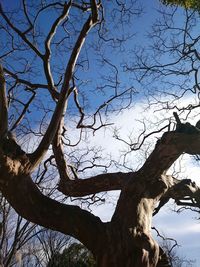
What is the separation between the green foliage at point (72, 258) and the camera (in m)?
21.9

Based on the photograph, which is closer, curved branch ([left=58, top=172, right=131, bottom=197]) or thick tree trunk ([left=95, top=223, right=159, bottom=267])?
thick tree trunk ([left=95, top=223, right=159, bottom=267])

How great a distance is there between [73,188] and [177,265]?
26241mm

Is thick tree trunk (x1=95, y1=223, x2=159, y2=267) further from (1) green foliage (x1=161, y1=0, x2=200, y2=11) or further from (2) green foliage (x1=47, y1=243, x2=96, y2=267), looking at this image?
(2) green foliage (x1=47, y1=243, x2=96, y2=267)

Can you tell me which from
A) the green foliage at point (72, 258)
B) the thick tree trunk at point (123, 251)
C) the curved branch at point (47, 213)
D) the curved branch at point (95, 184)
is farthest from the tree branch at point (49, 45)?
the green foliage at point (72, 258)

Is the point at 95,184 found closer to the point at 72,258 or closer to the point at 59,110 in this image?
the point at 59,110

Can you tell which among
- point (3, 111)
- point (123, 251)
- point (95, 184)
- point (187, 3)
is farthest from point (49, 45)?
point (123, 251)

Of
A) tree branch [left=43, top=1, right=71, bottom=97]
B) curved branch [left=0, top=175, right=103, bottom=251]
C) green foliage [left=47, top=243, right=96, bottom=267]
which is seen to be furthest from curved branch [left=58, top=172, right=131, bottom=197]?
green foliage [left=47, top=243, right=96, bottom=267]

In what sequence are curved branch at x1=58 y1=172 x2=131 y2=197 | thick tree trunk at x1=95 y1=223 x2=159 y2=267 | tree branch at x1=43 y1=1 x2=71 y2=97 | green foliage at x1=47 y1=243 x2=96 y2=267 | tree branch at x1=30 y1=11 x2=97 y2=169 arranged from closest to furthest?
thick tree trunk at x1=95 y1=223 x2=159 y2=267 < tree branch at x1=30 y1=11 x2=97 y2=169 < curved branch at x1=58 y1=172 x2=131 y2=197 < tree branch at x1=43 y1=1 x2=71 y2=97 < green foliage at x1=47 y1=243 x2=96 y2=267

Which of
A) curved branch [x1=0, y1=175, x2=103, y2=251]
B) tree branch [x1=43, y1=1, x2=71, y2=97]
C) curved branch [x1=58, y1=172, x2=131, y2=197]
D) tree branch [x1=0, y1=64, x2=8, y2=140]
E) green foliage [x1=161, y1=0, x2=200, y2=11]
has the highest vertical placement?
green foliage [x1=161, y1=0, x2=200, y2=11]

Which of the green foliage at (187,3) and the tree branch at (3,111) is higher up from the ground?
the green foliage at (187,3)

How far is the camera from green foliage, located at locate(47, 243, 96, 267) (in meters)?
21.9

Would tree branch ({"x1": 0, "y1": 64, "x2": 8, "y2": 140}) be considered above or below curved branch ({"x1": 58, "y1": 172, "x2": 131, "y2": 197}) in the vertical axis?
above

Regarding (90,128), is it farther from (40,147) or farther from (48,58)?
(40,147)

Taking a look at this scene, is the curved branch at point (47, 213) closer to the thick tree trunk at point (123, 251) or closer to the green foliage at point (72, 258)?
the thick tree trunk at point (123, 251)
